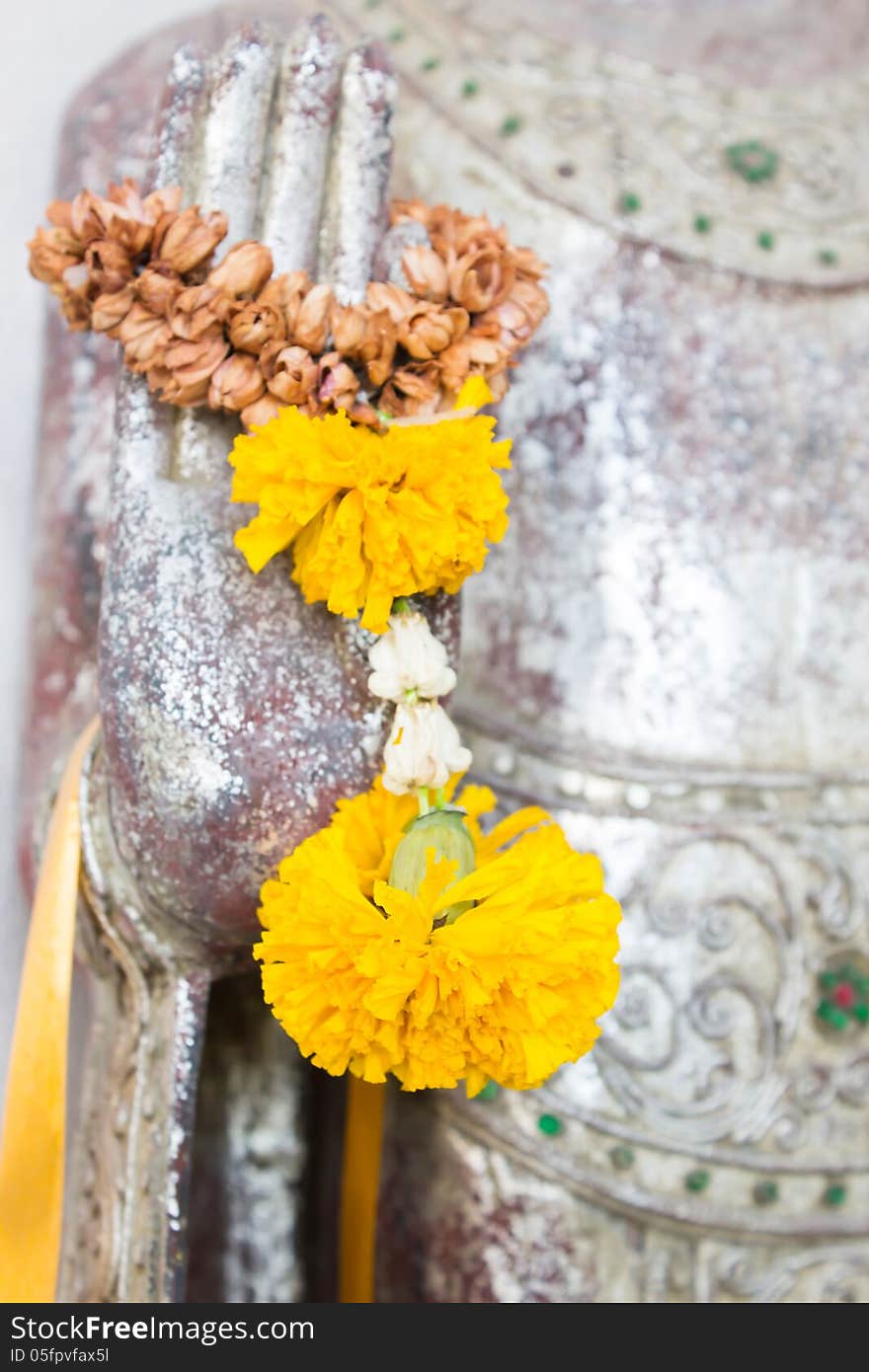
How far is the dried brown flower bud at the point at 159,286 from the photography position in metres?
0.78

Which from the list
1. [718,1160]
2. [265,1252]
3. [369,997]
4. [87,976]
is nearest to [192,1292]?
[265,1252]

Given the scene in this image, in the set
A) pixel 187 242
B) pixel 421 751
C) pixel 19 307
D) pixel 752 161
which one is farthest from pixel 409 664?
→ pixel 19 307

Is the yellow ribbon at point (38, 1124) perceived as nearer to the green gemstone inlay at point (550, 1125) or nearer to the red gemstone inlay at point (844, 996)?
the green gemstone inlay at point (550, 1125)

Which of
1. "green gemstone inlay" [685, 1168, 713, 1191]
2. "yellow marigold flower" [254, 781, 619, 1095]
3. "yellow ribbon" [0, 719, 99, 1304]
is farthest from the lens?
"green gemstone inlay" [685, 1168, 713, 1191]

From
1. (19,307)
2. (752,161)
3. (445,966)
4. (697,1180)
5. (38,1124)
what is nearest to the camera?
(445,966)

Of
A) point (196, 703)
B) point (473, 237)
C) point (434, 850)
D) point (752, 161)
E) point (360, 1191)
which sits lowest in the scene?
point (360, 1191)

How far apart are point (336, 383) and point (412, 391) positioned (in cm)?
4

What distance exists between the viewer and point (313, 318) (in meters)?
0.77

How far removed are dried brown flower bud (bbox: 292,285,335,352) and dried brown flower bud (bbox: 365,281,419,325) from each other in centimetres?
2

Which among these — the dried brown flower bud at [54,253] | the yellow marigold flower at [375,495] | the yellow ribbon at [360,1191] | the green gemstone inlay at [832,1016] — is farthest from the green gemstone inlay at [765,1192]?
the dried brown flower bud at [54,253]

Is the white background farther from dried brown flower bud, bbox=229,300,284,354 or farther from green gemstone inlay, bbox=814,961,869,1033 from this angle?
green gemstone inlay, bbox=814,961,869,1033

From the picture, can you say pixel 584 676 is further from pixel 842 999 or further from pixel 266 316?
pixel 266 316

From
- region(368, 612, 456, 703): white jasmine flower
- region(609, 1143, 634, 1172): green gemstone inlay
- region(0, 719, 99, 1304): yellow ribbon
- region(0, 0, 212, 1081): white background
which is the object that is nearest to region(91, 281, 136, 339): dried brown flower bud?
region(368, 612, 456, 703): white jasmine flower

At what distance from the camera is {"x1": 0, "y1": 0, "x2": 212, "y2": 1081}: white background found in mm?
1300
